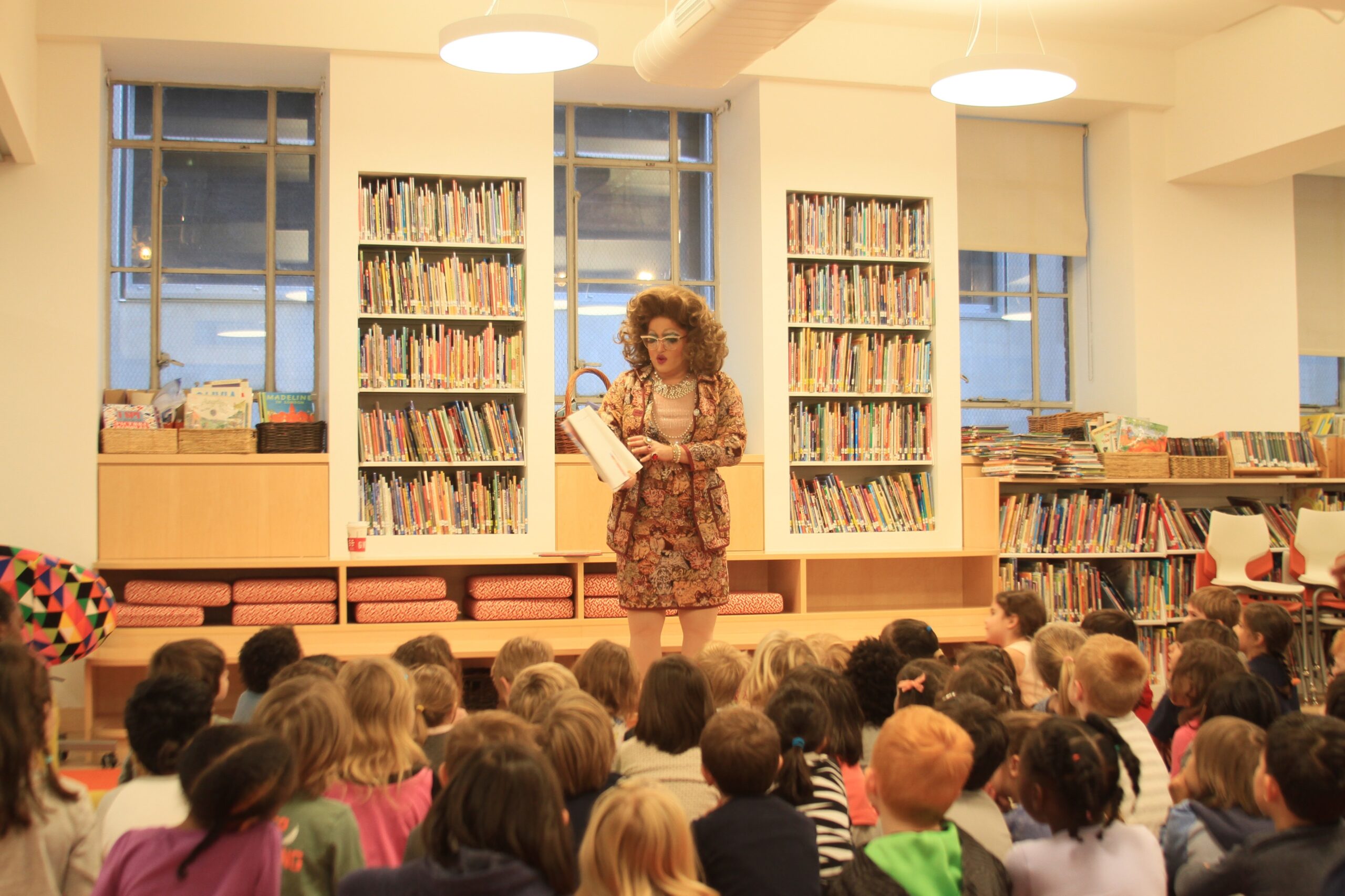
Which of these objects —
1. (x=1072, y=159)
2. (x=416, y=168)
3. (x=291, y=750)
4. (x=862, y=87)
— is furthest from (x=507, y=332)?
(x=291, y=750)

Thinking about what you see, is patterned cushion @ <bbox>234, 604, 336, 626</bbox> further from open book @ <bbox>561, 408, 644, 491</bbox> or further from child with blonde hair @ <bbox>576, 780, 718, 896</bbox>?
child with blonde hair @ <bbox>576, 780, 718, 896</bbox>

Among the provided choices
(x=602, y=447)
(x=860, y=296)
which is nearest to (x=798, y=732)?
(x=602, y=447)

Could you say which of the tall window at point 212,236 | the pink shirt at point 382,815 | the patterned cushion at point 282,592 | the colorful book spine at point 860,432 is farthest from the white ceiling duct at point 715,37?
the pink shirt at point 382,815

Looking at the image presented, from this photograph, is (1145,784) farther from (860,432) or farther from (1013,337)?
(1013,337)

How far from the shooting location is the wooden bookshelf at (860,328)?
606 centimetres

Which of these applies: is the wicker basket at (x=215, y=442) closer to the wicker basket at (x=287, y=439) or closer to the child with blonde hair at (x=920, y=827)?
the wicker basket at (x=287, y=439)

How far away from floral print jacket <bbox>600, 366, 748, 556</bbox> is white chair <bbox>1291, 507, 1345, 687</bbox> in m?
3.89

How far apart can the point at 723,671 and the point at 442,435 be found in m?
3.03

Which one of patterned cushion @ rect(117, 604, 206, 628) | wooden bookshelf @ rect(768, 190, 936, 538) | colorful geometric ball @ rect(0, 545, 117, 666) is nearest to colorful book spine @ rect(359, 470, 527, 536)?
patterned cushion @ rect(117, 604, 206, 628)

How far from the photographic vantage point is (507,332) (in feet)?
19.5

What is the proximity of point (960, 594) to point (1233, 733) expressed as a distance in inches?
166

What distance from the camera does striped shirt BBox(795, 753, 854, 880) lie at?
2.11 metres

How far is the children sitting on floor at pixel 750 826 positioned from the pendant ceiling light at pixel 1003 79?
3.74 metres

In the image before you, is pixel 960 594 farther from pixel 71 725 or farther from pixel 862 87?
pixel 71 725
